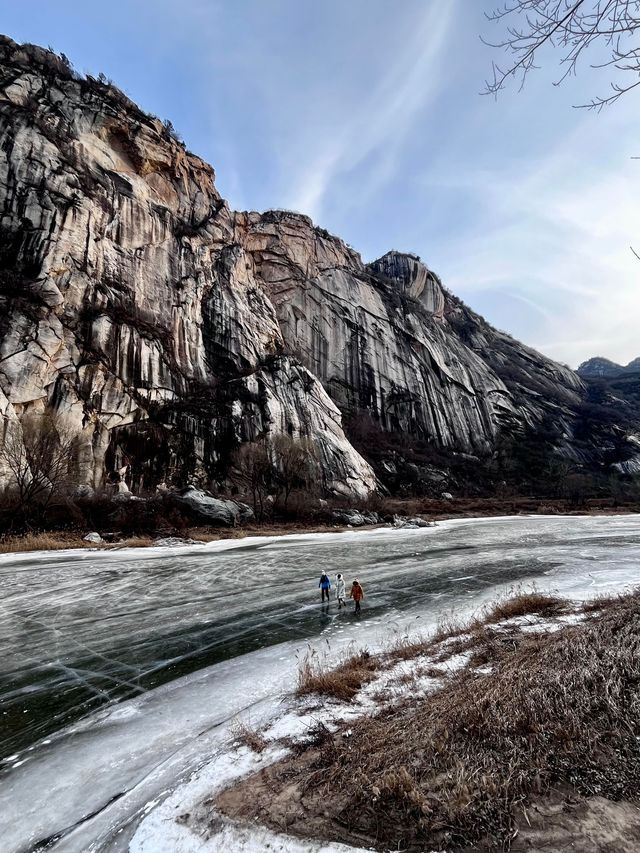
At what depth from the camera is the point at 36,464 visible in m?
23.0

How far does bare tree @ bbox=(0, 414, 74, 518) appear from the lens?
74.6 ft

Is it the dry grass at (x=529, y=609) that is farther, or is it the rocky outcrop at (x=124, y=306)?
the rocky outcrop at (x=124, y=306)

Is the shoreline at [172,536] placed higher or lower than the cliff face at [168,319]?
lower

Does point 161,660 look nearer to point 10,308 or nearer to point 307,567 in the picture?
point 307,567

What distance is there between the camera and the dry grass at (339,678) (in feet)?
17.7

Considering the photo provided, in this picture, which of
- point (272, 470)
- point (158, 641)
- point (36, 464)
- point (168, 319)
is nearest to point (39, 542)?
point (36, 464)

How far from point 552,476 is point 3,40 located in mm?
88577

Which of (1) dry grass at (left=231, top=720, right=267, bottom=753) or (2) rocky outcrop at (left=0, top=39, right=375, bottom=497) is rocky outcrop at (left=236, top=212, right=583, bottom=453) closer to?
(2) rocky outcrop at (left=0, top=39, right=375, bottom=497)

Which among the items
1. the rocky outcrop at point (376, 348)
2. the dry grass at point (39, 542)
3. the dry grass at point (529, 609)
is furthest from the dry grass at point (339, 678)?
the rocky outcrop at point (376, 348)

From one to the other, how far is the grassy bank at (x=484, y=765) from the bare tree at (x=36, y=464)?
23.6 metres

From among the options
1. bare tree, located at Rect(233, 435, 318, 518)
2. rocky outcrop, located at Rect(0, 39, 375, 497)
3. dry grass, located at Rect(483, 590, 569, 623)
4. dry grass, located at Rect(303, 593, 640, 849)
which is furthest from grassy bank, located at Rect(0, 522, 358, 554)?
dry grass, located at Rect(303, 593, 640, 849)

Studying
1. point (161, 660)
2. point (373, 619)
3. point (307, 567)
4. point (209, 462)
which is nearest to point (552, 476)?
point (209, 462)

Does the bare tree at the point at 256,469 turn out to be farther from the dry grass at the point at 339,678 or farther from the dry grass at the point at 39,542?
the dry grass at the point at 339,678

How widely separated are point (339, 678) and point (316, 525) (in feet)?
86.9
